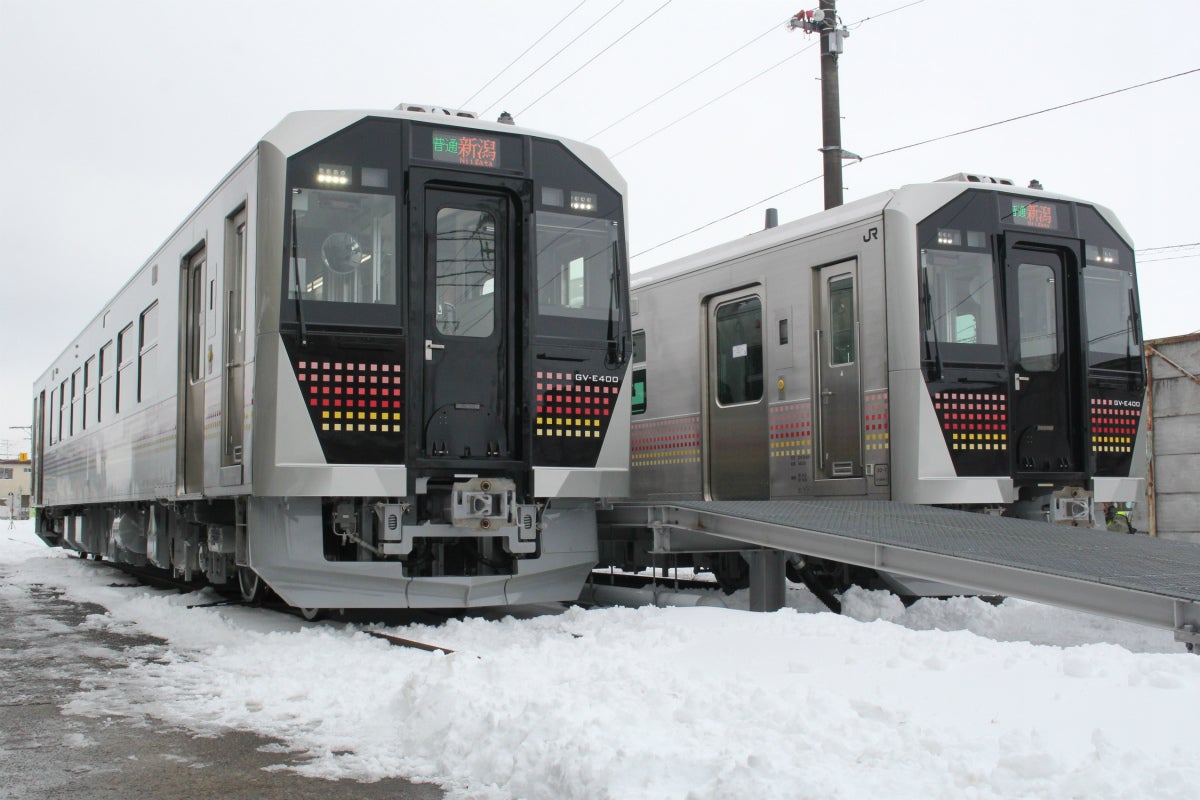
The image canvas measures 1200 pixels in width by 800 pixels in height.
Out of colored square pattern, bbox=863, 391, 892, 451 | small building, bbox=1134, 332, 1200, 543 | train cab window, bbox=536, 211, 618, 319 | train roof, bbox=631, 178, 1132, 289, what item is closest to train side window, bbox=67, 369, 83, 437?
train roof, bbox=631, 178, 1132, 289

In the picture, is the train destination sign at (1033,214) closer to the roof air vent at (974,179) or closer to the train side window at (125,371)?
the roof air vent at (974,179)

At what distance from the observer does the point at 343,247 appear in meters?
8.22

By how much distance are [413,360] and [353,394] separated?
1.58 feet

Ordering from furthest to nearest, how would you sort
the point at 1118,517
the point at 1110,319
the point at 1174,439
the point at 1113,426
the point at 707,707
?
1. the point at 1174,439
2. the point at 1118,517
3. the point at 1110,319
4. the point at 1113,426
5. the point at 707,707

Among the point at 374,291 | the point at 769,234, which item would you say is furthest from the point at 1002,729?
the point at 769,234

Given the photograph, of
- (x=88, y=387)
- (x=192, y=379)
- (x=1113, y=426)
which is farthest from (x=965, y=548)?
(x=88, y=387)

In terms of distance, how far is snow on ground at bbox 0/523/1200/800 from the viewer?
12.2 ft

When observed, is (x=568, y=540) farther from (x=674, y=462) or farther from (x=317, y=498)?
(x=674, y=462)

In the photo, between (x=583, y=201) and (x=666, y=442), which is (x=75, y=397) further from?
(x=583, y=201)

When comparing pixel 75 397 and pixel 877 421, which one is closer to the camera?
pixel 877 421

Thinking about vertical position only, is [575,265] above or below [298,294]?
above

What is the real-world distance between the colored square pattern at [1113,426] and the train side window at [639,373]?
4093 millimetres

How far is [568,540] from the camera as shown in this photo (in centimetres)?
891

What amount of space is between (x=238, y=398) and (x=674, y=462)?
14.0 feet
